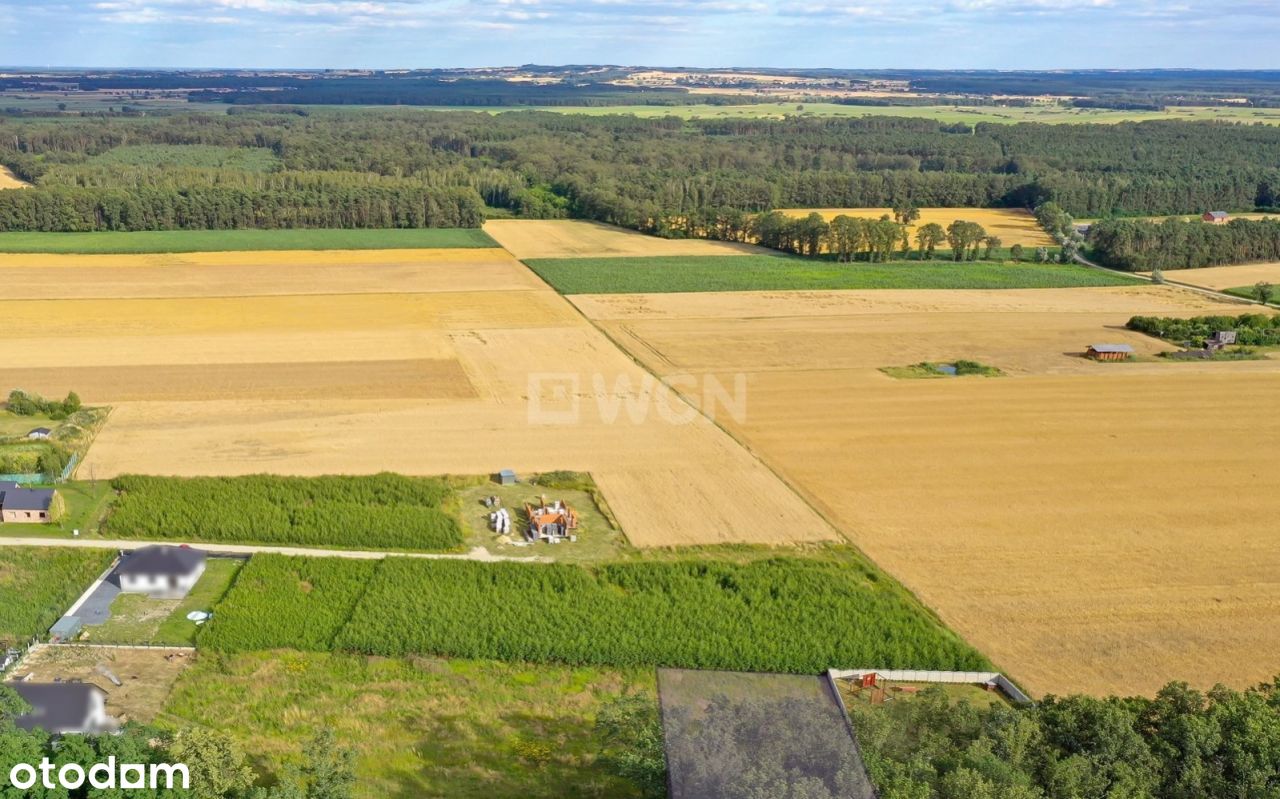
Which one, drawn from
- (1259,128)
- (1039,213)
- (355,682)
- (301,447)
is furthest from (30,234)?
(1259,128)

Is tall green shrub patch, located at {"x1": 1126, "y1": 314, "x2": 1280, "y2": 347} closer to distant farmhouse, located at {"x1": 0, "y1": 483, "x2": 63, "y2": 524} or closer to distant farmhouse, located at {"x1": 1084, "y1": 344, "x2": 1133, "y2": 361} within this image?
distant farmhouse, located at {"x1": 1084, "y1": 344, "x2": 1133, "y2": 361}

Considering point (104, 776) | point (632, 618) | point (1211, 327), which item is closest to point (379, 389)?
point (632, 618)

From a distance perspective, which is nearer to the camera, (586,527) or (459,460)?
(586,527)

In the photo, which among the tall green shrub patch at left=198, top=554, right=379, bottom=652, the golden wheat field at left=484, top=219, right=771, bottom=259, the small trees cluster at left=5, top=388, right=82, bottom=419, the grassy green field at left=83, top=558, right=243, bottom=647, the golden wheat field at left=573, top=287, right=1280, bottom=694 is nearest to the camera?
the tall green shrub patch at left=198, top=554, right=379, bottom=652

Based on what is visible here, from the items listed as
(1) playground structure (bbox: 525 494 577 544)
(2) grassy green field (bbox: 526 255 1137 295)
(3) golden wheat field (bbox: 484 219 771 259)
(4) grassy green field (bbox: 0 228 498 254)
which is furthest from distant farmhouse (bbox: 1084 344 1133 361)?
(4) grassy green field (bbox: 0 228 498 254)

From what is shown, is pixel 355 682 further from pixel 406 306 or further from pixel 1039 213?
pixel 1039 213

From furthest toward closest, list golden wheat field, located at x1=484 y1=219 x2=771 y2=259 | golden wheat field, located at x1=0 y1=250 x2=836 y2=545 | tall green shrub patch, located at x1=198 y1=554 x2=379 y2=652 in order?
golden wheat field, located at x1=484 y1=219 x2=771 y2=259
golden wheat field, located at x1=0 y1=250 x2=836 y2=545
tall green shrub patch, located at x1=198 y1=554 x2=379 y2=652

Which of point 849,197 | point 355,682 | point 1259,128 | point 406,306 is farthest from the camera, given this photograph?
point 1259,128
